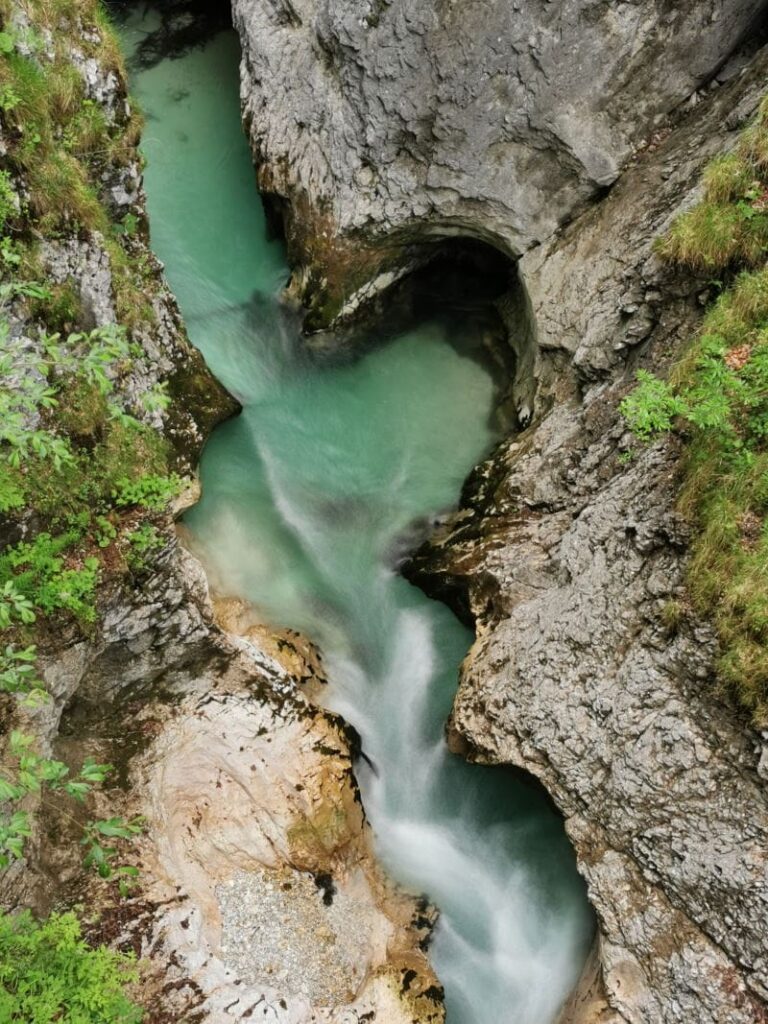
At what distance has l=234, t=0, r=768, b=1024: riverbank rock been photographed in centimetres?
531

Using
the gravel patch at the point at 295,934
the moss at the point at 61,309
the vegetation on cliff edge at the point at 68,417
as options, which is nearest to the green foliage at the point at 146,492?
the vegetation on cliff edge at the point at 68,417

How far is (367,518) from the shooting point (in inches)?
344

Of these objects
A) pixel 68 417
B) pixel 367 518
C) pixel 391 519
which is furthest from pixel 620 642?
pixel 68 417

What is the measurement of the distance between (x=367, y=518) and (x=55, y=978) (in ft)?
17.9

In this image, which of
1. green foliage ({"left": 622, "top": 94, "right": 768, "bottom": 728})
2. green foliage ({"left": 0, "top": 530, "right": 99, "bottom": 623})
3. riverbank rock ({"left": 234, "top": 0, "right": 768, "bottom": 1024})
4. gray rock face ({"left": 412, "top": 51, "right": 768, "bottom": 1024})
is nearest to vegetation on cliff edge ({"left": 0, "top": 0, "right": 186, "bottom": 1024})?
green foliage ({"left": 0, "top": 530, "right": 99, "bottom": 623})

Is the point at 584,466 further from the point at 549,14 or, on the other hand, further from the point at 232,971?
the point at 232,971

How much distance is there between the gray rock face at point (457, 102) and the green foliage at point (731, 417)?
175 centimetres

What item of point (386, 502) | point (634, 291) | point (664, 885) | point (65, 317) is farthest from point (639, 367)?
point (65, 317)

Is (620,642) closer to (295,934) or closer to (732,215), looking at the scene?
(732,215)

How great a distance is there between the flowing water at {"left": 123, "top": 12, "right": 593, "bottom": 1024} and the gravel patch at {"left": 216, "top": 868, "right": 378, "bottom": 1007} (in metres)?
0.84

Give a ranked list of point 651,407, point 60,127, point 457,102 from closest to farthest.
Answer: point 651,407 → point 60,127 → point 457,102

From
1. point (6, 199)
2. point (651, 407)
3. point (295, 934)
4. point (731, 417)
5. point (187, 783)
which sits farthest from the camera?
point (187, 783)

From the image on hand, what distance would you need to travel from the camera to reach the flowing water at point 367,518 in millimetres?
7246

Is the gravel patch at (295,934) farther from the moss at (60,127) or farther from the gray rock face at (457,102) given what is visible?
the gray rock face at (457,102)
